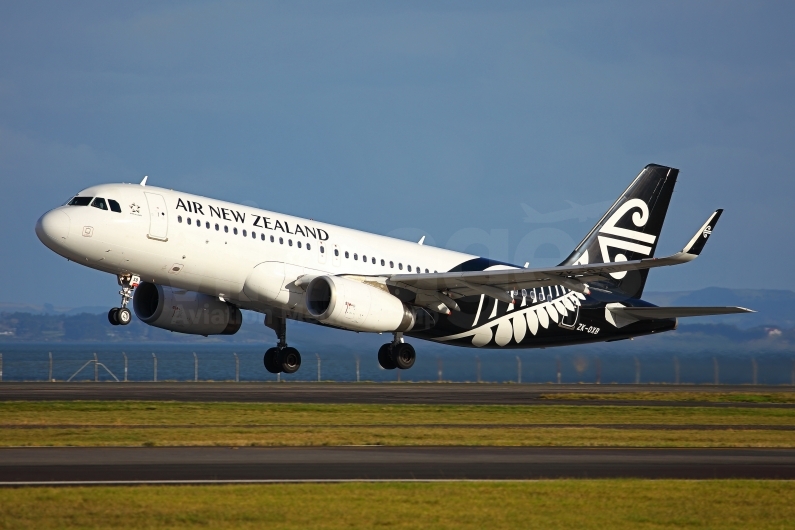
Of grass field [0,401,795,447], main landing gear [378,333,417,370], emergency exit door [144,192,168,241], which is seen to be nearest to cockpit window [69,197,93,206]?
emergency exit door [144,192,168,241]

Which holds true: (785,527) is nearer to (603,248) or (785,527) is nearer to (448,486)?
(448,486)

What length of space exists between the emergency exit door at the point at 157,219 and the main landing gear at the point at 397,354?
10.5 metres

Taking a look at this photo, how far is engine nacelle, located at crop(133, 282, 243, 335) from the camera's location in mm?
38125

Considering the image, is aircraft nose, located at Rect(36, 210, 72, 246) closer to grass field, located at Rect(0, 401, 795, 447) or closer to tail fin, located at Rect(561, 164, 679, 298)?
grass field, located at Rect(0, 401, 795, 447)

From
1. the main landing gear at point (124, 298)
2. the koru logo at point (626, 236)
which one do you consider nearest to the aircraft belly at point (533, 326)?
the koru logo at point (626, 236)

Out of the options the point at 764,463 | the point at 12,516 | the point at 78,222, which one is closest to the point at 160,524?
the point at 12,516

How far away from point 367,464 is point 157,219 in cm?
1592

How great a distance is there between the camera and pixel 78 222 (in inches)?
1238

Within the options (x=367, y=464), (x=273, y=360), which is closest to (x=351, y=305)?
(x=273, y=360)

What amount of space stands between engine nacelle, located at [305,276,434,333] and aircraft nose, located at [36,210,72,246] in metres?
7.73

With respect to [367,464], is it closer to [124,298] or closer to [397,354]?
[124,298]

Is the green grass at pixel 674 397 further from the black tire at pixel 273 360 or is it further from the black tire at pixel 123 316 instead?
the black tire at pixel 123 316

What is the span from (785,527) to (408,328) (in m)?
24.6

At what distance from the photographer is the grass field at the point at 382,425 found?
22.9 meters
